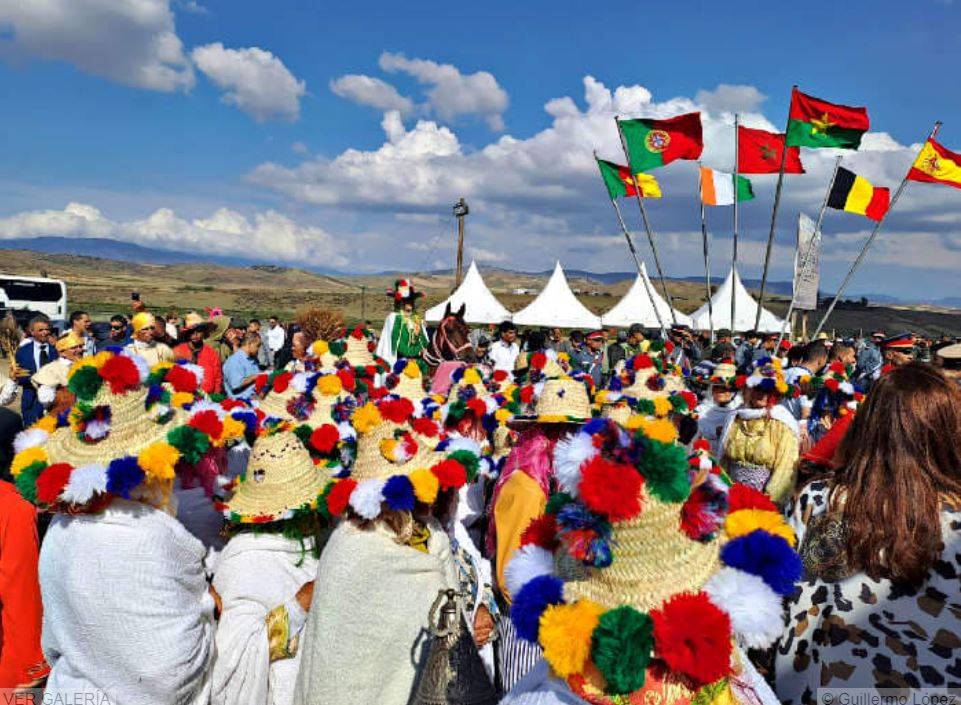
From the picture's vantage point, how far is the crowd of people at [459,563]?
173 centimetres

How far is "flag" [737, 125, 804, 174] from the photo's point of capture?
39.1 feet

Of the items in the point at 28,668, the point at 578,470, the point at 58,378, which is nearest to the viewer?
the point at 578,470

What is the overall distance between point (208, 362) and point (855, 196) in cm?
1096

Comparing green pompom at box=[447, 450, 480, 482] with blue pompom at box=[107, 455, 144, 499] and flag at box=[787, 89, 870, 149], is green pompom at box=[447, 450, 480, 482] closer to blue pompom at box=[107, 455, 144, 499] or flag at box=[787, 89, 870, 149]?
blue pompom at box=[107, 455, 144, 499]

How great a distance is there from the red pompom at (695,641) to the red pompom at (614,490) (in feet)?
0.89

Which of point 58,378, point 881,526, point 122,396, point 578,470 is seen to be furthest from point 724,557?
point 58,378

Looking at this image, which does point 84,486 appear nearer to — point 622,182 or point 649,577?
point 649,577

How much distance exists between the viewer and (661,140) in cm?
1173

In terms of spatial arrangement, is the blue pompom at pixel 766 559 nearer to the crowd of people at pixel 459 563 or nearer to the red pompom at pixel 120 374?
the crowd of people at pixel 459 563

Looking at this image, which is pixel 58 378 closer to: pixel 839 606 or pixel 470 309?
pixel 839 606

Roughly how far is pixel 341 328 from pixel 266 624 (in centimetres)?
728

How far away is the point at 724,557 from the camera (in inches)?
72.6

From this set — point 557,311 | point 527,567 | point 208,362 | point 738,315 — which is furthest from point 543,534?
point 738,315

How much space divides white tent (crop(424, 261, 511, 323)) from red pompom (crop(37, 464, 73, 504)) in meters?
21.1
